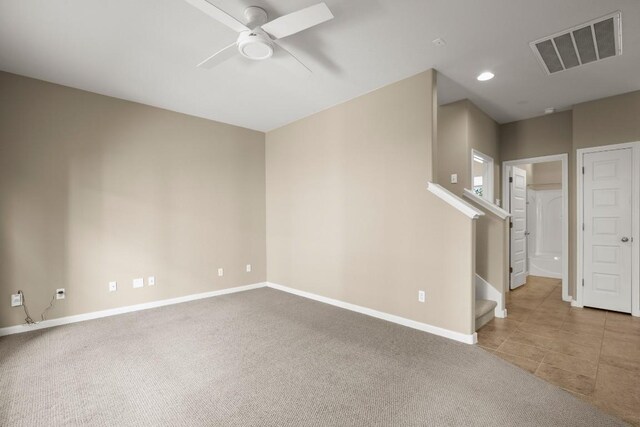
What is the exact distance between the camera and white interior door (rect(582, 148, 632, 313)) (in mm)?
3773

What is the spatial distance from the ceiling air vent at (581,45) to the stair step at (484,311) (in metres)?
2.76

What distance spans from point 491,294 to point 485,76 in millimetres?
2716

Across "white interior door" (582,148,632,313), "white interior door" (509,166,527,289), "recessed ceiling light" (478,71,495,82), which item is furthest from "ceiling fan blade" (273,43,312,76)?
"white interior door" (509,166,527,289)

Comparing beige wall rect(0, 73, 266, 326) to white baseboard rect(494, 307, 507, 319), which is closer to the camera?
beige wall rect(0, 73, 266, 326)

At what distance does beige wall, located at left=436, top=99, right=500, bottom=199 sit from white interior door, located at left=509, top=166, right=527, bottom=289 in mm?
1338

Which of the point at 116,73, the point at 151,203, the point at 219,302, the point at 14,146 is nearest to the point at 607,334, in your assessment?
the point at 219,302

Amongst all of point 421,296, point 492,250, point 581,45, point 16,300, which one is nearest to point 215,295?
point 16,300

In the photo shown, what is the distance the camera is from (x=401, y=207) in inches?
132

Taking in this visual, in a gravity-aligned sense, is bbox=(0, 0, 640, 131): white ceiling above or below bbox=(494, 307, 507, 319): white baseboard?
above

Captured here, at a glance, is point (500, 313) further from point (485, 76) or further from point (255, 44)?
point (255, 44)

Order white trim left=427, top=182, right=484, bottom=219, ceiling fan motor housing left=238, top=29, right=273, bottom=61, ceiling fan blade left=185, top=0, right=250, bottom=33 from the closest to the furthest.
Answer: ceiling fan blade left=185, top=0, right=250, bottom=33, ceiling fan motor housing left=238, top=29, right=273, bottom=61, white trim left=427, top=182, right=484, bottom=219

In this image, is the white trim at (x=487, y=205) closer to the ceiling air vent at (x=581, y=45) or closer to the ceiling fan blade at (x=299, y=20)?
the ceiling air vent at (x=581, y=45)

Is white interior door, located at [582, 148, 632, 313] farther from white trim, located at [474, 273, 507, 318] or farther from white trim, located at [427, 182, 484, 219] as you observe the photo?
white trim, located at [427, 182, 484, 219]

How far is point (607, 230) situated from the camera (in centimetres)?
392
